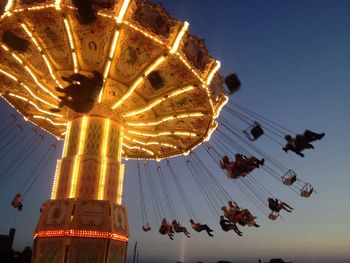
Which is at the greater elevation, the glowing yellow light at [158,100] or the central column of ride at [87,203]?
the glowing yellow light at [158,100]

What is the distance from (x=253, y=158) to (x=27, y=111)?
395 inches

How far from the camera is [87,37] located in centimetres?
1159

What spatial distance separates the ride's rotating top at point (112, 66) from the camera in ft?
35.0

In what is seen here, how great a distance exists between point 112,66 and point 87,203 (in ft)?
15.3

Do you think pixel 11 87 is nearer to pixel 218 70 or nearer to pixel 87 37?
pixel 87 37

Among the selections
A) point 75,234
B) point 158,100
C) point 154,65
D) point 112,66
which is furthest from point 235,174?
point 75,234

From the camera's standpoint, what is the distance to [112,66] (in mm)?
12555

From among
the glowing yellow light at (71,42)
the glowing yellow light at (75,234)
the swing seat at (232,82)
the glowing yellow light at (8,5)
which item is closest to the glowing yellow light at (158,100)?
the swing seat at (232,82)

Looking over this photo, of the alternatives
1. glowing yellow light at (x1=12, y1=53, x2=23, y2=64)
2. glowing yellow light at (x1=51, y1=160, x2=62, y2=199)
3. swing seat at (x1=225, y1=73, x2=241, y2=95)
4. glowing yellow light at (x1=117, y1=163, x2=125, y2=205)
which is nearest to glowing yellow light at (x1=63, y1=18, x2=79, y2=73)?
glowing yellow light at (x1=12, y1=53, x2=23, y2=64)

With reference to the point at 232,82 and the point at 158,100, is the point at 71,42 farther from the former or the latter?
the point at 232,82

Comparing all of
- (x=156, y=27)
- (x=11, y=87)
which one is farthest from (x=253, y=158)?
(x=11, y=87)

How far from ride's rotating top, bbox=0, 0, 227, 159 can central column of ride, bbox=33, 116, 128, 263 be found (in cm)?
87

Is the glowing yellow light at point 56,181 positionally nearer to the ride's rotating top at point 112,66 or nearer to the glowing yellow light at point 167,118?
the ride's rotating top at point 112,66

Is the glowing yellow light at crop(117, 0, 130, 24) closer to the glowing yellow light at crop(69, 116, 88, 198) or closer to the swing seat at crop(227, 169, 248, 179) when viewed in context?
the glowing yellow light at crop(69, 116, 88, 198)
